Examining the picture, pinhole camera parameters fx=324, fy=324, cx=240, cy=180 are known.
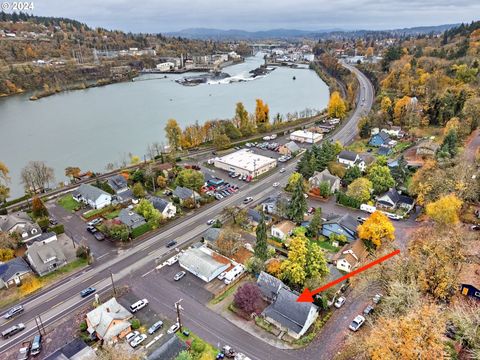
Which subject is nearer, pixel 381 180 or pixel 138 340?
pixel 138 340

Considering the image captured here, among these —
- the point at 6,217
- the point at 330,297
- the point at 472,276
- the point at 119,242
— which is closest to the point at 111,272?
the point at 119,242

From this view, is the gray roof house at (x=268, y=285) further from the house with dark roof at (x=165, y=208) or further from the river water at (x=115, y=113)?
the river water at (x=115, y=113)

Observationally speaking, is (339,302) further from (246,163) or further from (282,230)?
(246,163)

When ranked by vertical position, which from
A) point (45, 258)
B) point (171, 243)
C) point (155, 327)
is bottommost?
point (155, 327)

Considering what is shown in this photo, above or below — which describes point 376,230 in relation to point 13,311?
above

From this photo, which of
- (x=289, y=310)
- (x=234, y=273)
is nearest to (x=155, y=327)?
(x=234, y=273)

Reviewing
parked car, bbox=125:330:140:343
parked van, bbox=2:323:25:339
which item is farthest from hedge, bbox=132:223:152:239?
parked car, bbox=125:330:140:343

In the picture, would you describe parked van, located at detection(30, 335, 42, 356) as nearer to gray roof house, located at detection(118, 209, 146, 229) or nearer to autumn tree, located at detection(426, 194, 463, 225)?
gray roof house, located at detection(118, 209, 146, 229)

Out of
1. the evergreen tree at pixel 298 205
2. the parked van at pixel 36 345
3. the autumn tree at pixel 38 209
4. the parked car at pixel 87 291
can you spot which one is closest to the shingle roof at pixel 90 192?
the autumn tree at pixel 38 209
